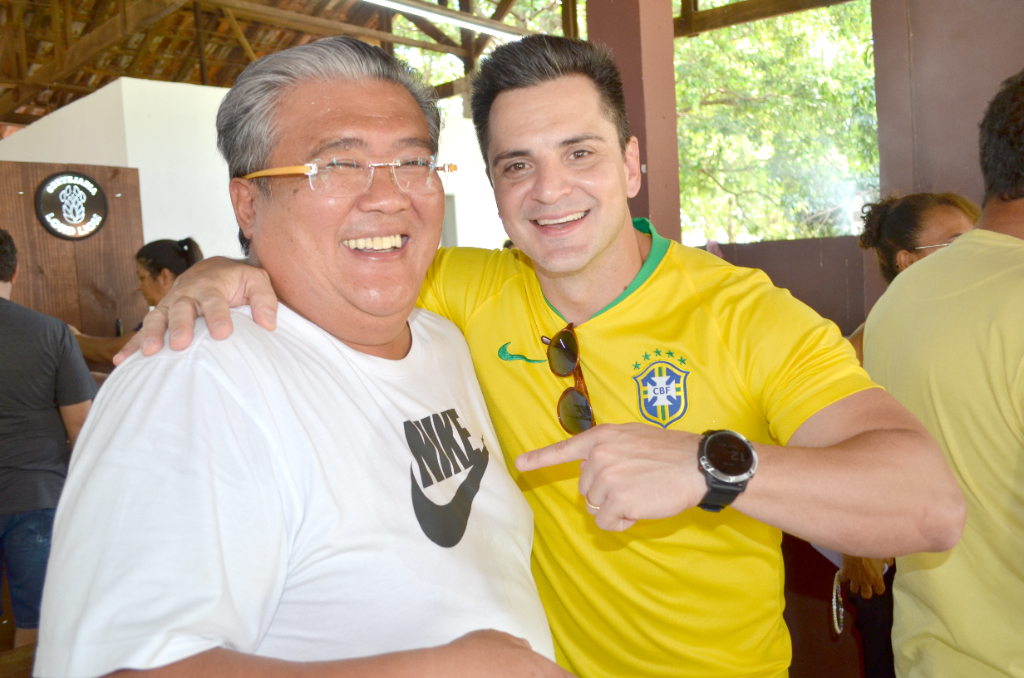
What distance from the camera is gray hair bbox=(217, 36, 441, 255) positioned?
4.28ft

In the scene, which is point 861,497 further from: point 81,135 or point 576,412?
point 81,135

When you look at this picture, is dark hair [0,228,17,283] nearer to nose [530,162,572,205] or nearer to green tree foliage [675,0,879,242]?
nose [530,162,572,205]

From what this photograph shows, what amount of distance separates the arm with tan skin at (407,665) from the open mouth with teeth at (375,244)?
698 millimetres

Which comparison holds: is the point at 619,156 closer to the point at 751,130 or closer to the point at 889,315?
the point at 889,315

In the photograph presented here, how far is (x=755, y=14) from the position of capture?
6434 millimetres

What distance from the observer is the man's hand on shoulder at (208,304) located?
1.05 meters

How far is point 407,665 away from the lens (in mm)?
853

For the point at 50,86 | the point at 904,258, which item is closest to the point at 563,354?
the point at 904,258

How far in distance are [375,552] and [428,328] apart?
649mm

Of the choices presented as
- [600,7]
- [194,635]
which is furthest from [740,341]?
[600,7]

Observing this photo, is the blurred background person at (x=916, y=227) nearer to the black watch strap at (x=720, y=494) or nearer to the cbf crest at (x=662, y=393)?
the cbf crest at (x=662, y=393)

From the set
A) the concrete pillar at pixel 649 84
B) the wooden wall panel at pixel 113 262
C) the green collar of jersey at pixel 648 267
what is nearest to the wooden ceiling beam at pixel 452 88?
the wooden wall panel at pixel 113 262

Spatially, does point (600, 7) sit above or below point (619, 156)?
above

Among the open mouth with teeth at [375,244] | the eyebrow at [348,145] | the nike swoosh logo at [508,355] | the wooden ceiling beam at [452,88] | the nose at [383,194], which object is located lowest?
the nike swoosh logo at [508,355]
